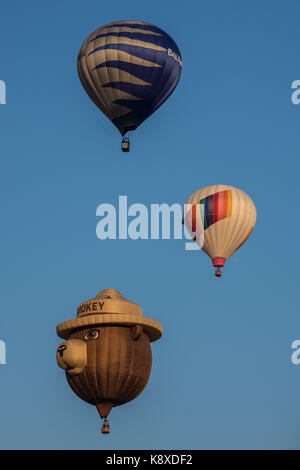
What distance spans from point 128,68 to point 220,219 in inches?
264

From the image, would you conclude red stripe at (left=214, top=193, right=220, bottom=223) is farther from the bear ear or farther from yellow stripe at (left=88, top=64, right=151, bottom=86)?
the bear ear

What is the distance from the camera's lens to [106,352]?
1539 inches

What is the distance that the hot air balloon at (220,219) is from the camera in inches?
1909

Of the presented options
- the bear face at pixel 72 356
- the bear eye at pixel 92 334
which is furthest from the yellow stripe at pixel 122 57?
the bear face at pixel 72 356

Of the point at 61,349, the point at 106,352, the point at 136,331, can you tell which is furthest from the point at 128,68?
the point at 61,349

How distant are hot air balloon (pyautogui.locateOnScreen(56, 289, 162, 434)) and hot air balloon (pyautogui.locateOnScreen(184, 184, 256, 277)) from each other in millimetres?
9214

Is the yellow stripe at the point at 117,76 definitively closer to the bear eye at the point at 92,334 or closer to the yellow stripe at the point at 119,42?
the yellow stripe at the point at 119,42

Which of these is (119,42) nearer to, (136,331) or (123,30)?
(123,30)

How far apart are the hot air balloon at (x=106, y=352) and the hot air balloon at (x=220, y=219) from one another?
9.21m

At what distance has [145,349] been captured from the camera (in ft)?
132

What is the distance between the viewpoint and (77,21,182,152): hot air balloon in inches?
1837

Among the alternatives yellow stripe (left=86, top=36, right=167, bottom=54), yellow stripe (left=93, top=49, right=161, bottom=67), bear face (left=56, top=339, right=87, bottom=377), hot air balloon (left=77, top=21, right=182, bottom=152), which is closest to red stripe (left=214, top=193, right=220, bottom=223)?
hot air balloon (left=77, top=21, right=182, bottom=152)

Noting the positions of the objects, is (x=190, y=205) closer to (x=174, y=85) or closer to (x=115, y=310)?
(x=174, y=85)

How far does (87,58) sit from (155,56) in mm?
2546
